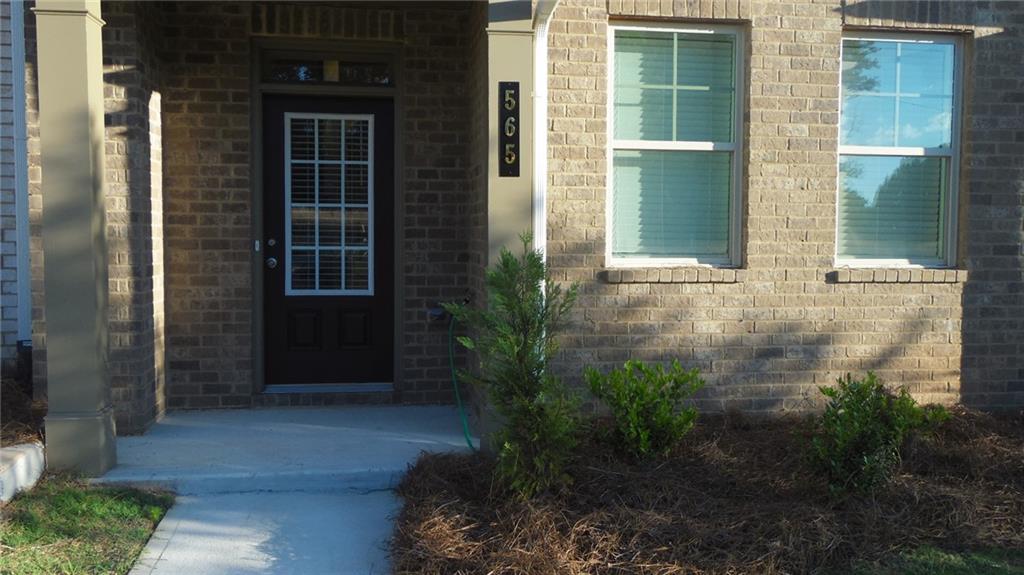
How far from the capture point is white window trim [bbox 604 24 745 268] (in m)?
5.61

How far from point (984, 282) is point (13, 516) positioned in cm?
625

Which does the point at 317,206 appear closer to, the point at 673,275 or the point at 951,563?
the point at 673,275

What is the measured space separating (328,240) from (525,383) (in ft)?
9.12

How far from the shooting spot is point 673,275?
5.65 m

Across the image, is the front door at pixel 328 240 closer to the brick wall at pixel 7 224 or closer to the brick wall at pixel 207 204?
the brick wall at pixel 207 204

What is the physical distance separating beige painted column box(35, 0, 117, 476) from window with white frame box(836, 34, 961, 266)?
4809mm

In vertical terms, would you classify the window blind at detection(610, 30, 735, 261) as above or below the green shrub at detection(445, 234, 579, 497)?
above

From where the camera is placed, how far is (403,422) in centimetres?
586

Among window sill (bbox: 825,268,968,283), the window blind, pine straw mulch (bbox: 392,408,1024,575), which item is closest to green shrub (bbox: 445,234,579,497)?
pine straw mulch (bbox: 392,408,1024,575)

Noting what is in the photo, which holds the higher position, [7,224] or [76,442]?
[7,224]

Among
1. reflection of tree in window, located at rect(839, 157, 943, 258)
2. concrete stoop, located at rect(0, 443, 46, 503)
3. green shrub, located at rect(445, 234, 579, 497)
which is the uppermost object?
reflection of tree in window, located at rect(839, 157, 943, 258)

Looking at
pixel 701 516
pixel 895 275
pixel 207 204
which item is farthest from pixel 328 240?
pixel 895 275

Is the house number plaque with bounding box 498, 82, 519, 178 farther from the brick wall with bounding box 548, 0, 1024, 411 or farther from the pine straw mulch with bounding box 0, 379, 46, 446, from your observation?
the pine straw mulch with bounding box 0, 379, 46, 446

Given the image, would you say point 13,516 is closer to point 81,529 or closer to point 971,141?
point 81,529
